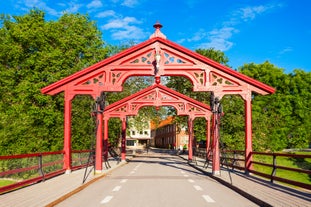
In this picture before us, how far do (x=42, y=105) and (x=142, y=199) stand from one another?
26.6 m

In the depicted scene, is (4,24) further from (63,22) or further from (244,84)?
(244,84)

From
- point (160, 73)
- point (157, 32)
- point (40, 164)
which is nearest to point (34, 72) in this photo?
point (157, 32)

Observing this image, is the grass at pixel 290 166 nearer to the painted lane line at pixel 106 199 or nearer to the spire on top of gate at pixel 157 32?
the spire on top of gate at pixel 157 32

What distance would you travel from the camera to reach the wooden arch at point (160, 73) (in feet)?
53.3

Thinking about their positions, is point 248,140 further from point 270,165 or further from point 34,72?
point 34,72

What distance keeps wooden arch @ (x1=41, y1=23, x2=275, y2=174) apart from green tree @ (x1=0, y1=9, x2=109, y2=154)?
45.9 ft

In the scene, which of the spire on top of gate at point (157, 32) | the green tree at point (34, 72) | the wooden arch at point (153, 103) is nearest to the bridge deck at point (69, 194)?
the spire on top of gate at point (157, 32)

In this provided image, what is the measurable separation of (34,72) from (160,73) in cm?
2032

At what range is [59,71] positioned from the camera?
110 feet

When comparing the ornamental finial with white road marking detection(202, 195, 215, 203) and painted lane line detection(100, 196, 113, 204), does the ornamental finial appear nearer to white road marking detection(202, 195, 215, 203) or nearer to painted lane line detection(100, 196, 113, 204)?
white road marking detection(202, 195, 215, 203)

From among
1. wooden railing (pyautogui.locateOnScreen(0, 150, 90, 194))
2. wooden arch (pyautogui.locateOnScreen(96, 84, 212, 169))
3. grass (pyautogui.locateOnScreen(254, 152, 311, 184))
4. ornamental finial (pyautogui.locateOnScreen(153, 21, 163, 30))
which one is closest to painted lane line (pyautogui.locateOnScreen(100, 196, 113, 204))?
wooden railing (pyautogui.locateOnScreen(0, 150, 90, 194))

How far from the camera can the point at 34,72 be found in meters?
32.8

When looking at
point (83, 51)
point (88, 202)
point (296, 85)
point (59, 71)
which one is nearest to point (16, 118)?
point (59, 71)

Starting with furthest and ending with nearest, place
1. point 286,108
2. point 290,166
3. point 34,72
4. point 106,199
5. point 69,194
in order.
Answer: point 286,108
point 290,166
point 34,72
point 69,194
point 106,199
